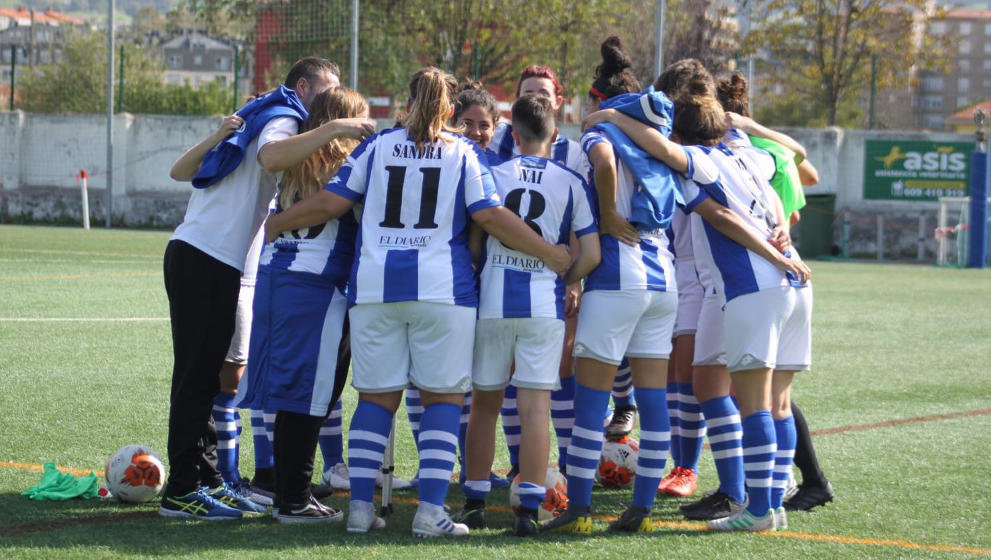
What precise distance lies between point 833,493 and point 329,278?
266cm

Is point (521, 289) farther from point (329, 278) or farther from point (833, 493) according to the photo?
point (833, 493)

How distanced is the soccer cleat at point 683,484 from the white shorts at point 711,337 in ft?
2.31

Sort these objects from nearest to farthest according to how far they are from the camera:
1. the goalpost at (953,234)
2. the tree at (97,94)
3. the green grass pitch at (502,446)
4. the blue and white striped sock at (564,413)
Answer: the green grass pitch at (502,446) < the blue and white striped sock at (564,413) < the goalpost at (953,234) < the tree at (97,94)

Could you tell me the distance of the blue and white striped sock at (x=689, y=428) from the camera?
19.0 feet

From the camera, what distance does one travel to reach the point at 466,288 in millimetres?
4766

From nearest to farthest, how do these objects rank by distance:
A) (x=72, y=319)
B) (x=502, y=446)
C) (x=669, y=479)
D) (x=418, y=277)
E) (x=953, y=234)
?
(x=418, y=277) → (x=669, y=479) → (x=502, y=446) → (x=72, y=319) → (x=953, y=234)

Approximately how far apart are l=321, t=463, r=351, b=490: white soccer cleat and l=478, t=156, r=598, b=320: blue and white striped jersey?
1374 millimetres

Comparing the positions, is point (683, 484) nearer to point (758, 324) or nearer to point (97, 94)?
point (758, 324)

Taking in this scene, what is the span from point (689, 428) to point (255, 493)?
2.17 m

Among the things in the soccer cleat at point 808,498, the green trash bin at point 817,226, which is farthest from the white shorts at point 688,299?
the green trash bin at point 817,226

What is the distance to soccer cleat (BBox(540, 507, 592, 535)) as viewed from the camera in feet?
15.9

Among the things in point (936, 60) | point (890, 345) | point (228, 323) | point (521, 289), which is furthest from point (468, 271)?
point (936, 60)

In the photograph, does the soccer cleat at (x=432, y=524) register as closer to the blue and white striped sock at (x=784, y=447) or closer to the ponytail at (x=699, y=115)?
the blue and white striped sock at (x=784, y=447)

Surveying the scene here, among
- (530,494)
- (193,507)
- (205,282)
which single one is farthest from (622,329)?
(193,507)
